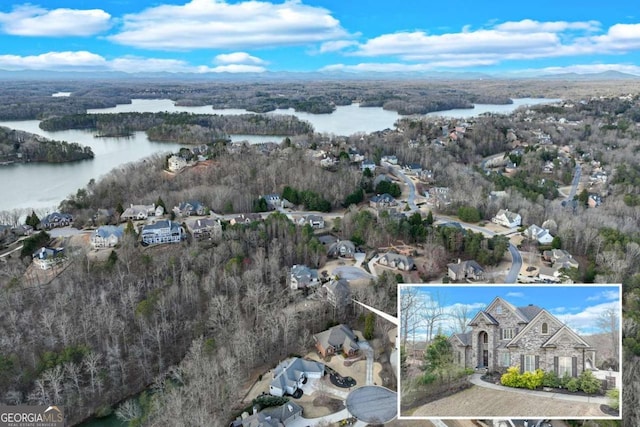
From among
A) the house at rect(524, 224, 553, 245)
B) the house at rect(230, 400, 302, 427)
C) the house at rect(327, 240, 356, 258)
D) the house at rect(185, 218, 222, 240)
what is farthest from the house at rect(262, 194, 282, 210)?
the house at rect(230, 400, 302, 427)

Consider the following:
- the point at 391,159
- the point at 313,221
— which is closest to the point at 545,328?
the point at 313,221

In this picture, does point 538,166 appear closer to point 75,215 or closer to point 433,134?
point 433,134

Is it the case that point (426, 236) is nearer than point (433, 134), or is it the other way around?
point (426, 236)

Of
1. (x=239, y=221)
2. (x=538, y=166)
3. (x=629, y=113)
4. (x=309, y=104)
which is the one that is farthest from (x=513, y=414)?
(x=309, y=104)

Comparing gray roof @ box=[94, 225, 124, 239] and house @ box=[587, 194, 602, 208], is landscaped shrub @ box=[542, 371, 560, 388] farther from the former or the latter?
house @ box=[587, 194, 602, 208]

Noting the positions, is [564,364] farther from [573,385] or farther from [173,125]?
[173,125]
